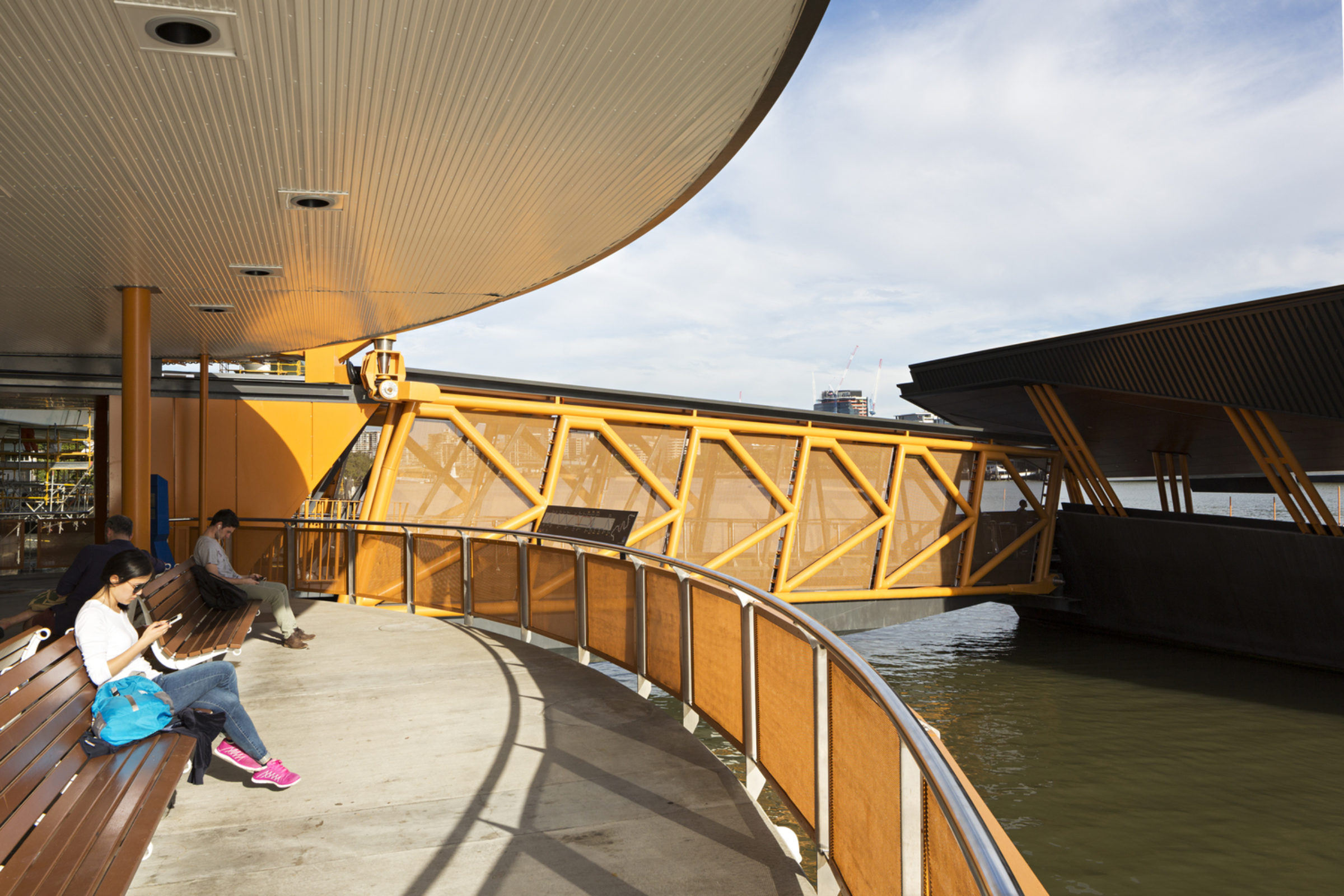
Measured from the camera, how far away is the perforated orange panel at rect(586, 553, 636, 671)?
722 cm

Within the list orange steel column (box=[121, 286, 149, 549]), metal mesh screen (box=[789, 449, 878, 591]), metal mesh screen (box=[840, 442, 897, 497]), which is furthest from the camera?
metal mesh screen (box=[840, 442, 897, 497])

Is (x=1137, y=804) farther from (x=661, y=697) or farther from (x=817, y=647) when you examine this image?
(x=817, y=647)

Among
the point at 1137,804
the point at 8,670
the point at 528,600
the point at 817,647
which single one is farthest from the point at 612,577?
the point at 1137,804

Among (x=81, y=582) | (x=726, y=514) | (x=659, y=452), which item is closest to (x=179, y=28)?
(x=81, y=582)

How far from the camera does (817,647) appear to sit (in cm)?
382

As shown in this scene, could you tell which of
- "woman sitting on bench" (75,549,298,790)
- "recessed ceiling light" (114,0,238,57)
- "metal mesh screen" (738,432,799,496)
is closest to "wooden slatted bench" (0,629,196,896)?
"woman sitting on bench" (75,549,298,790)

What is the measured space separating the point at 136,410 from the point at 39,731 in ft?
23.5

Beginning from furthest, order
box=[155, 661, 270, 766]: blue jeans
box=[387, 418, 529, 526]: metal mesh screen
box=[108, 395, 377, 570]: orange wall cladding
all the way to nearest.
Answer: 1. box=[387, 418, 529, 526]: metal mesh screen
2. box=[108, 395, 377, 570]: orange wall cladding
3. box=[155, 661, 270, 766]: blue jeans

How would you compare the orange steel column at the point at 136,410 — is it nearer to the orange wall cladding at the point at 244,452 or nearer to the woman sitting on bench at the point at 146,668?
the orange wall cladding at the point at 244,452

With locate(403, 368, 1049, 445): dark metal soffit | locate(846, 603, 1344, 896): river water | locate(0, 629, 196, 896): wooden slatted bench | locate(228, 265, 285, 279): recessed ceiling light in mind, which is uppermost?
locate(228, 265, 285, 279): recessed ceiling light

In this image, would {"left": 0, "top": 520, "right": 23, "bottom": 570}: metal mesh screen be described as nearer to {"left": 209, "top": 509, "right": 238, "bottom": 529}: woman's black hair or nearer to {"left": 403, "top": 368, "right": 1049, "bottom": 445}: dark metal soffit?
{"left": 403, "top": 368, "right": 1049, "bottom": 445}: dark metal soffit

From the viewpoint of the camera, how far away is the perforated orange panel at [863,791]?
290 centimetres

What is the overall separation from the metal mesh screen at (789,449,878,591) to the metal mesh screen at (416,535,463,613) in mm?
8970

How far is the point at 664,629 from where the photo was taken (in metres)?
6.52
